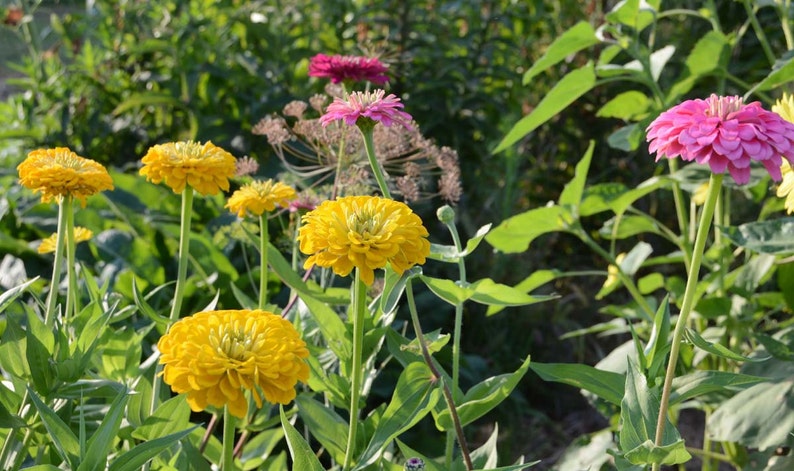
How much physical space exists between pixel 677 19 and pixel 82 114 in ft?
5.95

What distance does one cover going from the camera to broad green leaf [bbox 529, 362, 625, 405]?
986 millimetres

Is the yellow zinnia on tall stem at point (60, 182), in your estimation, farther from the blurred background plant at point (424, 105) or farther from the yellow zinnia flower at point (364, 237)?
the blurred background plant at point (424, 105)

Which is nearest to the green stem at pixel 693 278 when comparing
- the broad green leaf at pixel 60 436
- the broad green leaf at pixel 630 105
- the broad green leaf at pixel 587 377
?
the broad green leaf at pixel 587 377

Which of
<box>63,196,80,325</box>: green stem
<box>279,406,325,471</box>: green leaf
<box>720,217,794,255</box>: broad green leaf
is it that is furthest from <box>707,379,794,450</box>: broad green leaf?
<box>63,196,80,325</box>: green stem

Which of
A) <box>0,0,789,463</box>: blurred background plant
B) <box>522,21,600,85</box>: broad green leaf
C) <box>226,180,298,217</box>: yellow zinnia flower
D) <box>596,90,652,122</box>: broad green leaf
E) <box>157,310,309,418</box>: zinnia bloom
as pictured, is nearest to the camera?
<box>157,310,309,418</box>: zinnia bloom

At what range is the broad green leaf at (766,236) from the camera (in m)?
1.24

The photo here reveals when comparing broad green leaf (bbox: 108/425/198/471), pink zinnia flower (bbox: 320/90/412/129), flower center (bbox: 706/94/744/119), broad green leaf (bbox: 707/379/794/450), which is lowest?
broad green leaf (bbox: 707/379/794/450)

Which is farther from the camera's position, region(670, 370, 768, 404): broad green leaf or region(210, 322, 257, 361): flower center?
region(670, 370, 768, 404): broad green leaf

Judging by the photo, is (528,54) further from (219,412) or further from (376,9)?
(219,412)

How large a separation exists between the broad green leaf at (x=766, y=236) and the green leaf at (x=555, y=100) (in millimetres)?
320

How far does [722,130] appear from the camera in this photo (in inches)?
31.2

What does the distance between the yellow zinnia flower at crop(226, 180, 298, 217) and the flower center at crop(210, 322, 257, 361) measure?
0.97 ft

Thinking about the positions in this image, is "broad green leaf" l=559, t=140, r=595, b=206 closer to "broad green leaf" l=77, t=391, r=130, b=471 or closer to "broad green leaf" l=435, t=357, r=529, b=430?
"broad green leaf" l=435, t=357, r=529, b=430

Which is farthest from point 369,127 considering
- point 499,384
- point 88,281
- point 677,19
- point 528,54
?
point 677,19
